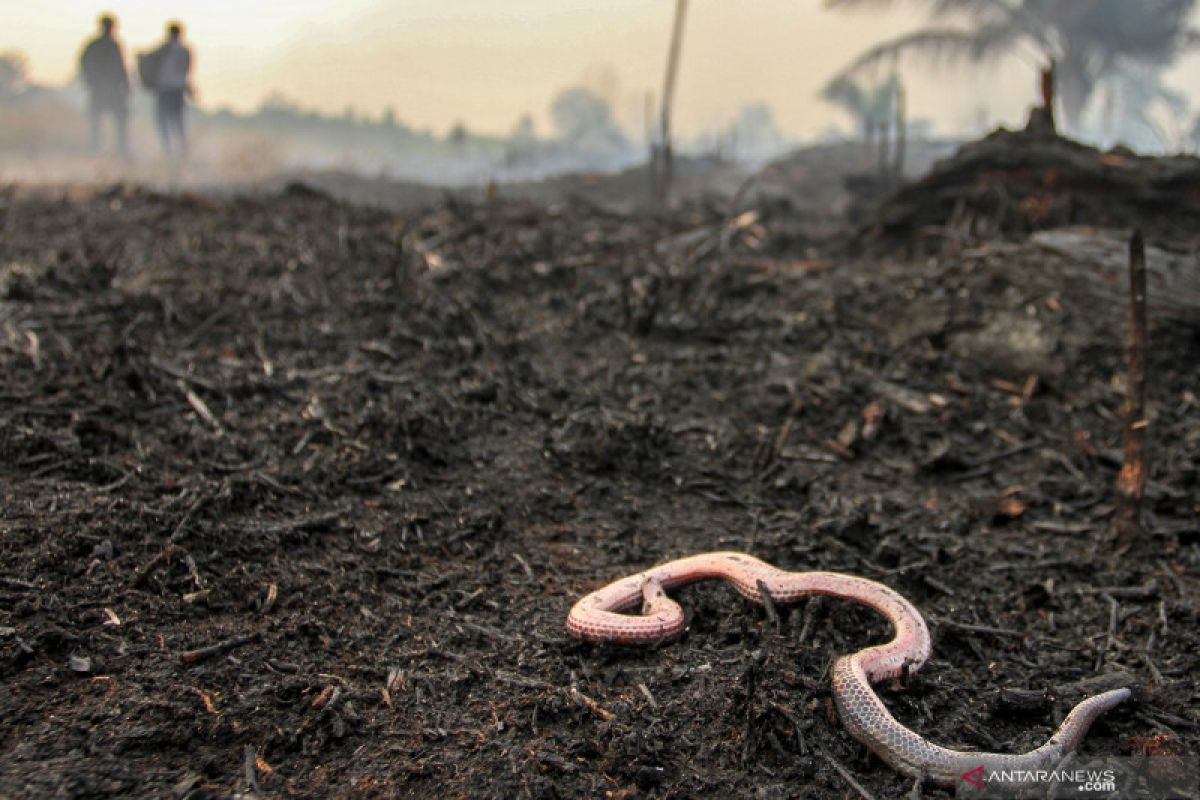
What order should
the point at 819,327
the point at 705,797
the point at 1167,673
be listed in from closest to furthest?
1. the point at 705,797
2. the point at 1167,673
3. the point at 819,327

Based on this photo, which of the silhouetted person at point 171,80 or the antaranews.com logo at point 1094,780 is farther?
the silhouetted person at point 171,80

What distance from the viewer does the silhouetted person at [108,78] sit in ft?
61.1

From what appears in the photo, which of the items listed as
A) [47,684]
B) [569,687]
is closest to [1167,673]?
[569,687]

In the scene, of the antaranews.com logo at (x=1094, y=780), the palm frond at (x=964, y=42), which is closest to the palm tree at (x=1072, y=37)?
the palm frond at (x=964, y=42)

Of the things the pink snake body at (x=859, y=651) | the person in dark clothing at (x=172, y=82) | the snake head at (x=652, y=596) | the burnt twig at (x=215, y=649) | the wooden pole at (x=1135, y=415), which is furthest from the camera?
the person in dark clothing at (x=172, y=82)

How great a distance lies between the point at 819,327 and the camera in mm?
8008

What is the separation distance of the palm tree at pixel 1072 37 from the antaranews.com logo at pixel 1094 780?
78.2ft

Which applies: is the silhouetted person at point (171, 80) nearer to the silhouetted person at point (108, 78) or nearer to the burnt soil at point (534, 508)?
the silhouetted person at point (108, 78)

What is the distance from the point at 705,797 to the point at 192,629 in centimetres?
231

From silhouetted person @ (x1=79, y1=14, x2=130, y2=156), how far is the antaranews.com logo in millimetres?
21473

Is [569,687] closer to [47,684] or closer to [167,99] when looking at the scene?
[47,684]

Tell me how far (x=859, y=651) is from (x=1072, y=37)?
3211 cm

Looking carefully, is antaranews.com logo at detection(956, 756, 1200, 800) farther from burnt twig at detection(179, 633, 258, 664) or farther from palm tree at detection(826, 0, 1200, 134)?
palm tree at detection(826, 0, 1200, 134)

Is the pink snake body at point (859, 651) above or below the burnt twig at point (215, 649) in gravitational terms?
below
